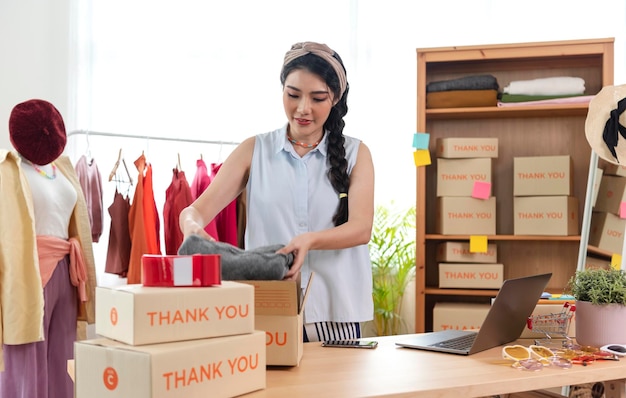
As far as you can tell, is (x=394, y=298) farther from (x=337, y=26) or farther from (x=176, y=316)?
(x=176, y=316)

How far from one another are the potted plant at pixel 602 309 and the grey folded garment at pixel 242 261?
84 centimetres

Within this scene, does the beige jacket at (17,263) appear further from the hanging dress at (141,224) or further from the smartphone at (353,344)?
the smartphone at (353,344)

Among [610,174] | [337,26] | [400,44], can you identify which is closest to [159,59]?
[337,26]

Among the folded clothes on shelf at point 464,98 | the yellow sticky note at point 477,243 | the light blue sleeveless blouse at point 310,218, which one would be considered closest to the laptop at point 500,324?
the light blue sleeveless blouse at point 310,218

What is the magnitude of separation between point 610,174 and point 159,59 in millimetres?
2708

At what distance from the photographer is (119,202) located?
3553 millimetres

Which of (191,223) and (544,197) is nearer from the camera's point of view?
(191,223)

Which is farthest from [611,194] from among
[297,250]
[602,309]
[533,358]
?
[297,250]

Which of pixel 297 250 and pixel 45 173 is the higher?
pixel 45 173

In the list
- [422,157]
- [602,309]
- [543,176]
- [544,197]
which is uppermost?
[422,157]

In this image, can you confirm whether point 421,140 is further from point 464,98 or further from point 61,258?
point 61,258

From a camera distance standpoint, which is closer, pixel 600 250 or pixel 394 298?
pixel 600 250

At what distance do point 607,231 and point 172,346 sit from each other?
2.51 m

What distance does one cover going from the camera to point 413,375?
4.89 feet
